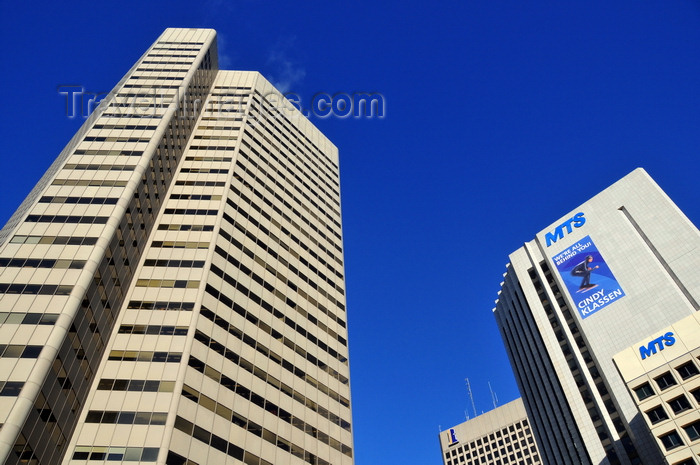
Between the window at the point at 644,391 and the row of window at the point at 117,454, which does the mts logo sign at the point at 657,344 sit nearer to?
the window at the point at 644,391

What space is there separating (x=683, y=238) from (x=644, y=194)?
42.2 feet

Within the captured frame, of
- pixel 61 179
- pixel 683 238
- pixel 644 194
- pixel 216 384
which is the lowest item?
pixel 216 384

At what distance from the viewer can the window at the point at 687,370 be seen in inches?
2262

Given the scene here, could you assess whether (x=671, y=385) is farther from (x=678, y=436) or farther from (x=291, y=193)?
(x=291, y=193)

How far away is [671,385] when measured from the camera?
192 feet

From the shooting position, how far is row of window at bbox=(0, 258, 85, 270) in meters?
50.1

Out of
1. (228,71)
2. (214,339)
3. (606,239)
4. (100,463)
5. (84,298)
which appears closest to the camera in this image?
(100,463)

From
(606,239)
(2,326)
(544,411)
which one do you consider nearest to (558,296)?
(606,239)

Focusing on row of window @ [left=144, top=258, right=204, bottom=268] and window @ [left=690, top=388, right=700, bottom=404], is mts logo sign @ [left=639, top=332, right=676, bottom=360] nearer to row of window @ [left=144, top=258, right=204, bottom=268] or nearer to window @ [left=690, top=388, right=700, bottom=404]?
window @ [left=690, top=388, right=700, bottom=404]

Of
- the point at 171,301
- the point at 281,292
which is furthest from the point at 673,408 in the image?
the point at 171,301

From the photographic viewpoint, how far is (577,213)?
10194cm

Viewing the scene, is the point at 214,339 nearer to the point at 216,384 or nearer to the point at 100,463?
the point at 216,384

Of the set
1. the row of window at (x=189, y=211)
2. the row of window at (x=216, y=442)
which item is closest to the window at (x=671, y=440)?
the row of window at (x=216, y=442)

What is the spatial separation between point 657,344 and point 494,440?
11211cm
